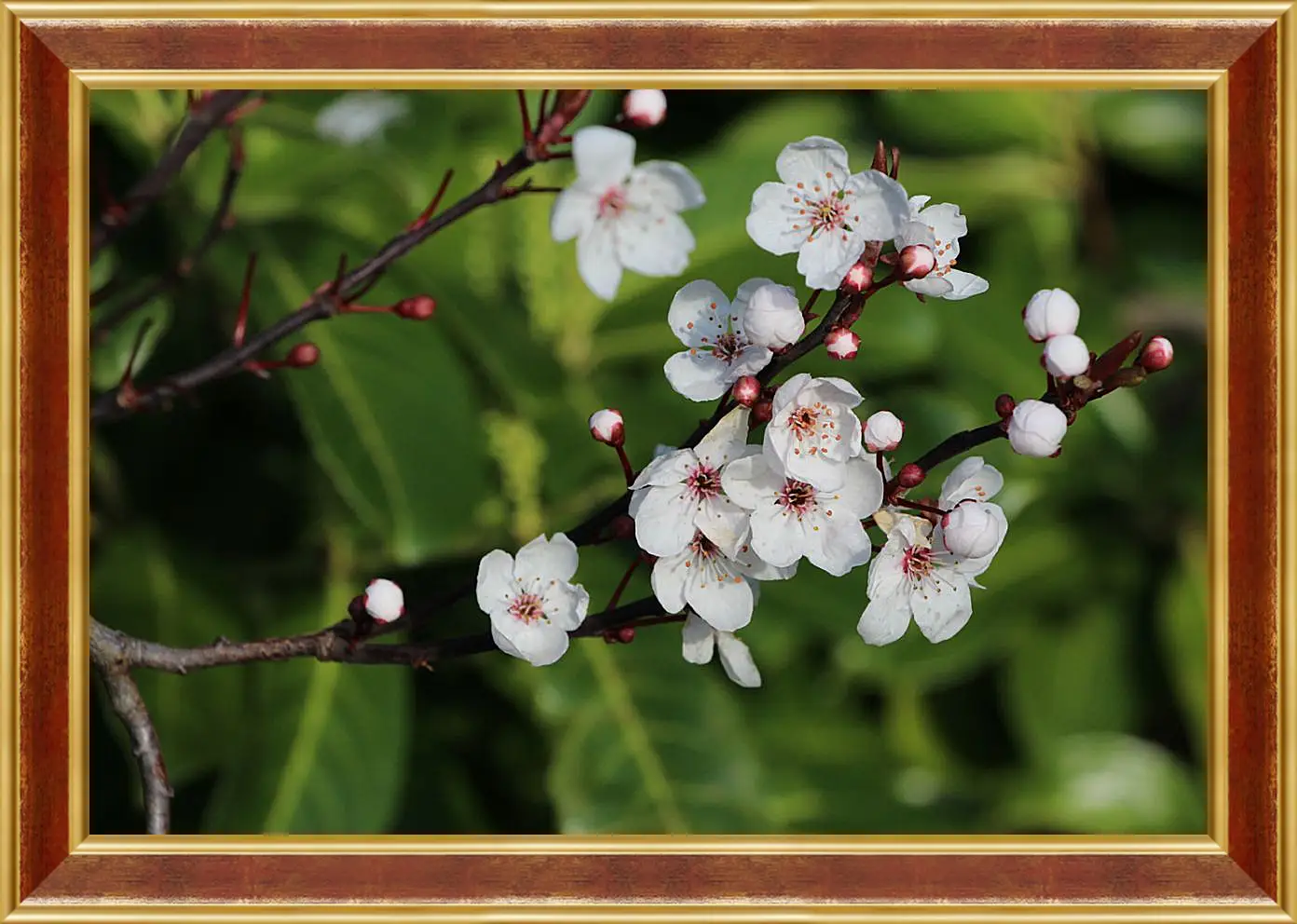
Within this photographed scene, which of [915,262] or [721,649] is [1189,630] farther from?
[915,262]

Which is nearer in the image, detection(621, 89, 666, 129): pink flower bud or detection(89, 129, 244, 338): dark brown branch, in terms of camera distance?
detection(621, 89, 666, 129): pink flower bud

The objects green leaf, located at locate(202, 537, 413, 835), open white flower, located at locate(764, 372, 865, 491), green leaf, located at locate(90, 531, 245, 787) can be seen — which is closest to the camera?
open white flower, located at locate(764, 372, 865, 491)

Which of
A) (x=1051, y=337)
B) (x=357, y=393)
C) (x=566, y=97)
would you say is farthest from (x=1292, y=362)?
(x=357, y=393)

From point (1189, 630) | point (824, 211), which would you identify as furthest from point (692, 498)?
point (1189, 630)

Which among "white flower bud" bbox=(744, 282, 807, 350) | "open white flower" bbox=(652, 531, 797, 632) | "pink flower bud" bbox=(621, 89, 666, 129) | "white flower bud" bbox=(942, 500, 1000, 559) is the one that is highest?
"pink flower bud" bbox=(621, 89, 666, 129)

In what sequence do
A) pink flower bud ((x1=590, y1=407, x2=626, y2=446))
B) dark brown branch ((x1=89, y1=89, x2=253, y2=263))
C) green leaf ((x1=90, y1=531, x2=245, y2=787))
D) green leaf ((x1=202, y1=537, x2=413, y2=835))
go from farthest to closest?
green leaf ((x1=90, y1=531, x2=245, y2=787)), green leaf ((x1=202, y1=537, x2=413, y2=835)), dark brown branch ((x1=89, y1=89, x2=253, y2=263)), pink flower bud ((x1=590, y1=407, x2=626, y2=446))

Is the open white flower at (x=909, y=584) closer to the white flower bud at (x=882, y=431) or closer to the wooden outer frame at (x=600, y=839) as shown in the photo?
the white flower bud at (x=882, y=431)

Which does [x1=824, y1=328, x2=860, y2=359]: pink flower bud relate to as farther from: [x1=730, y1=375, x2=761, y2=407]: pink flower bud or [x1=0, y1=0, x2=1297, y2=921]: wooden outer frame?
[x1=0, y1=0, x2=1297, y2=921]: wooden outer frame

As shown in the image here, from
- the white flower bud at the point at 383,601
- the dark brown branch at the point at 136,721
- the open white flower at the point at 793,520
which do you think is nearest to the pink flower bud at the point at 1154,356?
the open white flower at the point at 793,520

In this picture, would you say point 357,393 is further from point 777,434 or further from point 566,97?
point 777,434

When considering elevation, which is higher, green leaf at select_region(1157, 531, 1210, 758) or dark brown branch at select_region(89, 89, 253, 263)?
dark brown branch at select_region(89, 89, 253, 263)

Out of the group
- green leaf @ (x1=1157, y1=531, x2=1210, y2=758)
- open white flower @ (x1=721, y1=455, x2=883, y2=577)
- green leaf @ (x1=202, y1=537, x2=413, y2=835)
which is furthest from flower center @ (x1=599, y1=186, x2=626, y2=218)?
green leaf @ (x1=1157, y1=531, x2=1210, y2=758)
